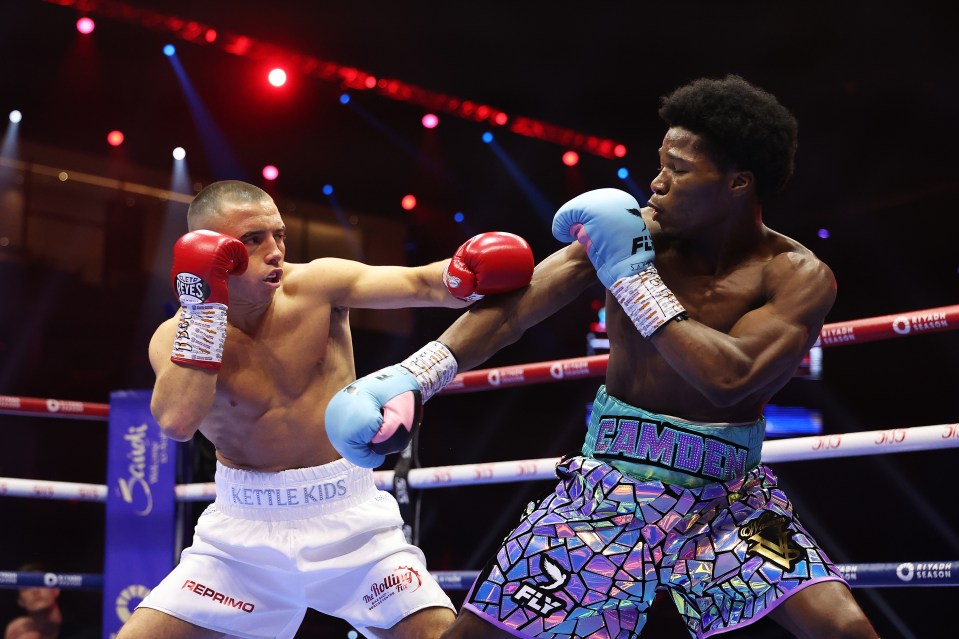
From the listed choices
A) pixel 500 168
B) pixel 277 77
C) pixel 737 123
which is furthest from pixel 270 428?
pixel 500 168

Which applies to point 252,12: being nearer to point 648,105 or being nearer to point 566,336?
point 648,105

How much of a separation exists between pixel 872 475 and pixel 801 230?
244cm

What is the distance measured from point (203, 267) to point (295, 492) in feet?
1.93

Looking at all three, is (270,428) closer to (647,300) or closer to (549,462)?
(549,462)

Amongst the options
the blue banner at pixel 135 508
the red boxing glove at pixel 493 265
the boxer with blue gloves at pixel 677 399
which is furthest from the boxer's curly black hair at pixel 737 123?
the blue banner at pixel 135 508

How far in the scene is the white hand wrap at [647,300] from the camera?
185 cm

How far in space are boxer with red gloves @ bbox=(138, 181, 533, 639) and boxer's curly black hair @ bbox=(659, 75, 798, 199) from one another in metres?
0.61

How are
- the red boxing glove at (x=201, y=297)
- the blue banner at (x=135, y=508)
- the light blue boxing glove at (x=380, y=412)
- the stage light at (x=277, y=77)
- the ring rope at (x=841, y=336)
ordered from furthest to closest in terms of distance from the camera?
the stage light at (x=277, y=77), the blue banner at (x=135, y=508), the ring rope at (x=841, y=336), the red boxing glove at (x=201, y=297), the light blue boxing glove at (x=380, y=412)

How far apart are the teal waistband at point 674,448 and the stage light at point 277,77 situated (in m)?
7.09

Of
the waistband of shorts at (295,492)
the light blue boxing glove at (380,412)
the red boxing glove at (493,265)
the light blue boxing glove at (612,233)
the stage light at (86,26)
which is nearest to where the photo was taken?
the light blue boxing glove at (380,412)

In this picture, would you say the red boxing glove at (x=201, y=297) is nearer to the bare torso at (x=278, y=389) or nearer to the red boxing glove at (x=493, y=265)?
the bare torso at (x=278, y=389)

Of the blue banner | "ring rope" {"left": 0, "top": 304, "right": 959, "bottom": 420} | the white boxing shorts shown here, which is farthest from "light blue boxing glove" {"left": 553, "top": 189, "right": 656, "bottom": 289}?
the blue banner

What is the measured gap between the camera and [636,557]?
1.86 meters

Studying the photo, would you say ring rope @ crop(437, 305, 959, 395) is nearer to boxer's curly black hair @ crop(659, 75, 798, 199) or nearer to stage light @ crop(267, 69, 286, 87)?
boxer's curly black hair @ crop(659, 75, 798, 199)
